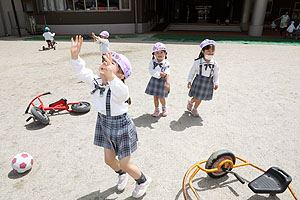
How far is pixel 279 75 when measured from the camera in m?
7.27

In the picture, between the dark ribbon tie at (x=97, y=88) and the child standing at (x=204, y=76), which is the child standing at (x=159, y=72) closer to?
the child standing at (x=204, y=76)

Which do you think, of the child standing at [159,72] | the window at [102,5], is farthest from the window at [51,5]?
the child standing at [159,72]

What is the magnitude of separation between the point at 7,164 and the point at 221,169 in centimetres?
315

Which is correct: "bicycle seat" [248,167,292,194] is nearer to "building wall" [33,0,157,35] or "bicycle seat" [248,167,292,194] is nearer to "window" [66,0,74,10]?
"building wall" [33,0,157,35]

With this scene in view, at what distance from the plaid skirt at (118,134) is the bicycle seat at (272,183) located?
1537 millimetres

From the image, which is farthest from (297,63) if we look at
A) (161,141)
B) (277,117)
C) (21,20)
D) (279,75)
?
(21,20)

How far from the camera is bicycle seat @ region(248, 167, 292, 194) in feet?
7.73

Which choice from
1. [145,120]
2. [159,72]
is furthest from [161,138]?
[159,72]

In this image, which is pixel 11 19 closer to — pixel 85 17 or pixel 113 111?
pixel 85 17

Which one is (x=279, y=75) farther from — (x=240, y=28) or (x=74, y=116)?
(x=240, y=28)

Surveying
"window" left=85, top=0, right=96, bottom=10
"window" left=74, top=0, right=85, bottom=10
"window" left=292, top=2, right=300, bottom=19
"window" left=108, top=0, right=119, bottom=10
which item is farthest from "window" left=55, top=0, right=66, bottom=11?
"window" left=292, top=2, right=300, bottom=19

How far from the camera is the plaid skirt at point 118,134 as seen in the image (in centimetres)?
221

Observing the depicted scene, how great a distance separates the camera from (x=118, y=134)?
7.22 feet

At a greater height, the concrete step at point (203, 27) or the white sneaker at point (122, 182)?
the concrete step at point (203, 27)
